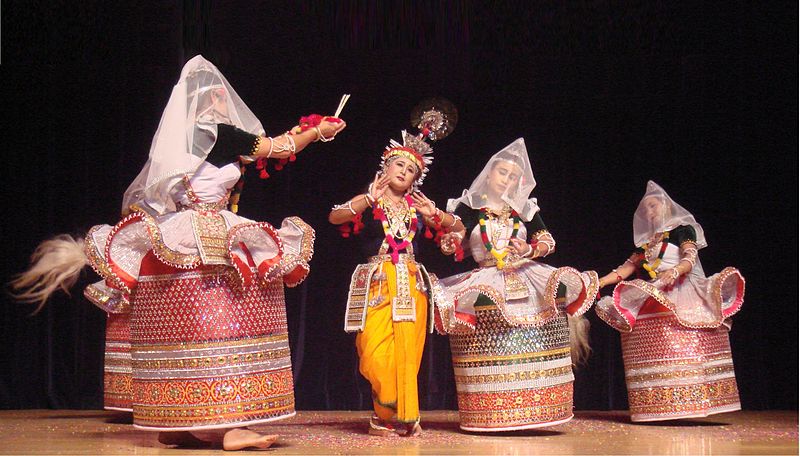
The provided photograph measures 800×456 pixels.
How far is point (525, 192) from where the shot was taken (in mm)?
4625

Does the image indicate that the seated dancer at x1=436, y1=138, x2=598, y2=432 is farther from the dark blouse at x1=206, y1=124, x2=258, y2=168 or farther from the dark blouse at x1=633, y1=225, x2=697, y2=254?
the dark blouse at x1=206, y1=124, x2=258, y2=168

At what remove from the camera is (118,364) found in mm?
5000

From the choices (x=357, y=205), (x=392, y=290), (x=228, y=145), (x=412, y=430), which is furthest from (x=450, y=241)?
(x=228, y=145)

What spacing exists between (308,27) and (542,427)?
10.1 feet

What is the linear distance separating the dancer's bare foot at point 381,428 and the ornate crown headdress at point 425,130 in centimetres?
120

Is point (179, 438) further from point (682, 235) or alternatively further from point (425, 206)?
point (682, 235)

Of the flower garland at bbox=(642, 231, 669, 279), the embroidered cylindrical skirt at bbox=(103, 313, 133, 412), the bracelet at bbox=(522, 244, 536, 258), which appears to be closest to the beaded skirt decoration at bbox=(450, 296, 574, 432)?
the bracelet at bbox=(522, 244, 536, 258)

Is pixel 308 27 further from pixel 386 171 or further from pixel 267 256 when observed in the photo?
pixel 267 256

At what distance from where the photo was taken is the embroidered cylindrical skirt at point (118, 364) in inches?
194

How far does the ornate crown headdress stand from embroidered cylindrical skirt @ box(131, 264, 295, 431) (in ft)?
4.11

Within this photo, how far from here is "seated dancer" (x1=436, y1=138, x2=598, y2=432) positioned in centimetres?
431

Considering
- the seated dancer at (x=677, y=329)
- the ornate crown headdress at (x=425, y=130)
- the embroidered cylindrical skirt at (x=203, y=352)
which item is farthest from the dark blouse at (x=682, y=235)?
the embroidered cylindrical skirt at (x=203, y=352)

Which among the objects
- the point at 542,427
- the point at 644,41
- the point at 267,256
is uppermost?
the point at 644,41

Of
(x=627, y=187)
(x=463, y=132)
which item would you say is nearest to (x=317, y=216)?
(x=463, y=132)
